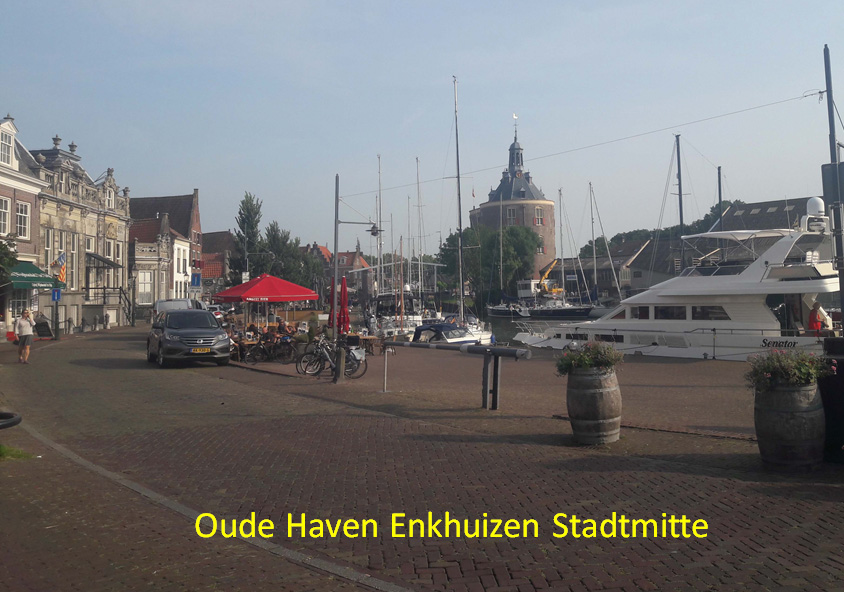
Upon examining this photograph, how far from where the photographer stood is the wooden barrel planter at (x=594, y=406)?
8.26m

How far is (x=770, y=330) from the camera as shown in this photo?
73.8ft

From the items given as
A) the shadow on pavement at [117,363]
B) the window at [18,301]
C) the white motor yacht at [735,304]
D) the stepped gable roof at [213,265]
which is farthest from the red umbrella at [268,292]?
the stepped gable roof at [213,265]

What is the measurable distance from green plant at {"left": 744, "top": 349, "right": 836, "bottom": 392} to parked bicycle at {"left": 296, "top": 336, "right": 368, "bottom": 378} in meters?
10.3

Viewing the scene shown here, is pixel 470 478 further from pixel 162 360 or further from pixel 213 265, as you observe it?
pixel 213 265

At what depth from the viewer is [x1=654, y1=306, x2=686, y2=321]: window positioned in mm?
25094

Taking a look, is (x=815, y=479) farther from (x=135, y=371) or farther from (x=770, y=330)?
(x=770, y=330)

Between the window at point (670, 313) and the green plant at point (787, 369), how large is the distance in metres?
19.0

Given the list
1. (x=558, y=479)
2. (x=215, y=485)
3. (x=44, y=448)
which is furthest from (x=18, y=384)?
(x=558, y=479)

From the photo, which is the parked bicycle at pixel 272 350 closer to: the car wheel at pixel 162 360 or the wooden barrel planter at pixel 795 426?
the car wheel at pixel 162 360

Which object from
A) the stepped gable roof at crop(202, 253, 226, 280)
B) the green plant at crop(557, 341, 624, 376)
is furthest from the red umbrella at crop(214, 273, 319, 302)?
the stepped gable roof at crop(202, 253, 226, 280)

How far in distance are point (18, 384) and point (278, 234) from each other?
4356cm

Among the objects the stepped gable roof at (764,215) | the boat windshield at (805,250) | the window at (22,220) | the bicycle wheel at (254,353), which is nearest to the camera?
the bicycle wheel at (254,353)

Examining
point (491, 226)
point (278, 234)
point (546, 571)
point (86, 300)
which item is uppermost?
point (491, 226)

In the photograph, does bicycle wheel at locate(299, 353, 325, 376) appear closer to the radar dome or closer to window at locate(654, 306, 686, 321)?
the radar dome
